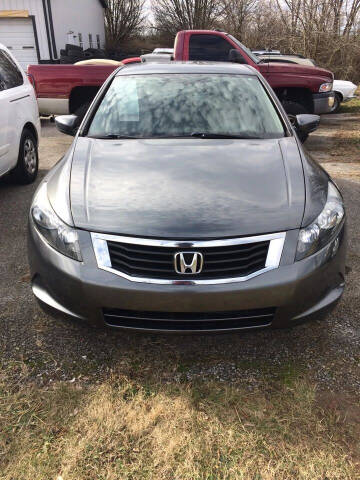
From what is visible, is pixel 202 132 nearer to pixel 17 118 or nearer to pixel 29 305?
pixel 29 305

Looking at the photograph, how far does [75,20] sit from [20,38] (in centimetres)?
494

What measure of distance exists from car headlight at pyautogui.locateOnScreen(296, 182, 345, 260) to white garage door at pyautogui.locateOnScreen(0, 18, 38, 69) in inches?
726

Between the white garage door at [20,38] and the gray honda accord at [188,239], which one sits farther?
the white garage door at [20,38]

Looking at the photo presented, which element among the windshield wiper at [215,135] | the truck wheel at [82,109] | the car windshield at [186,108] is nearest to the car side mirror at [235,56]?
the truck wheel at [82,109]

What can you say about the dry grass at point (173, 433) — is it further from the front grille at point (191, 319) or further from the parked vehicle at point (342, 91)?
the parked vehicle at point (342, 91)

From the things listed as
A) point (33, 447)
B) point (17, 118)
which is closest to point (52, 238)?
point (33, 447)

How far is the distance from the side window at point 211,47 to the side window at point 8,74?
Answer: 349 centimetres

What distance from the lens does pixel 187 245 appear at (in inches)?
76.4

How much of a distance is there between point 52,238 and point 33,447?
3.22 ft

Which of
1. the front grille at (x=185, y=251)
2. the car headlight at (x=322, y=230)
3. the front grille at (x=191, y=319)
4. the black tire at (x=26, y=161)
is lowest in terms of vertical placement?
the black tire at (x=26, y=161)

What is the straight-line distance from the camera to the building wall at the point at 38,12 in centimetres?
1716

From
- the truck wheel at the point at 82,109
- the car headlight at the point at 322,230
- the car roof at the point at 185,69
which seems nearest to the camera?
the car headlight at the point at 322,230

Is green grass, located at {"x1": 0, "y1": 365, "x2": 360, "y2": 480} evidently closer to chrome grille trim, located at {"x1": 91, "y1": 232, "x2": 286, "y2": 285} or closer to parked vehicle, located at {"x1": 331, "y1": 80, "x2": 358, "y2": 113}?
chrome grille trim, located at {"x1": 91, "y1": 232, "x2": 286, "y2": 285}

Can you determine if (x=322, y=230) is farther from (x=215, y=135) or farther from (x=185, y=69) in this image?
(x=185, y=69)
